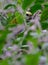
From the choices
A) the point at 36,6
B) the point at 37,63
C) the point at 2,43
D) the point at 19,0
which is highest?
the point at 36,6

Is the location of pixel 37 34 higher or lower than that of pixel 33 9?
lower

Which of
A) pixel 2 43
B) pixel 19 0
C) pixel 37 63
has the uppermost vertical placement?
pixel 19 0

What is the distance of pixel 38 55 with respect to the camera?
429 mm

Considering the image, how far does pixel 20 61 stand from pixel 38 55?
0.15 ft

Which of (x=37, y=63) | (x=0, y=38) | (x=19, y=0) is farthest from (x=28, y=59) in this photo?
(x=19, y=0)

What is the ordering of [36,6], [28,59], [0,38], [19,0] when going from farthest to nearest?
[36,6], [19,0], [0,38], [28,59]

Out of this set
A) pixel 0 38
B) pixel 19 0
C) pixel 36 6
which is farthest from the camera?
pixel 36 6

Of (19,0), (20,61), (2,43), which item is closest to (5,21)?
(19,0)

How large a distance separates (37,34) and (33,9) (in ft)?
2.65

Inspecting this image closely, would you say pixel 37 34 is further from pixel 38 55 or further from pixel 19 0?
pixel 19 0

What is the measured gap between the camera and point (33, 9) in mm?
1294

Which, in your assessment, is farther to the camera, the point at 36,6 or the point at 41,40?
the point at 36,6

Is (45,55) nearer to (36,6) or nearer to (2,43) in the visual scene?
(2,43)

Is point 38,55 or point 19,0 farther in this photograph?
point 19,0
